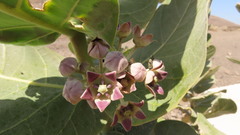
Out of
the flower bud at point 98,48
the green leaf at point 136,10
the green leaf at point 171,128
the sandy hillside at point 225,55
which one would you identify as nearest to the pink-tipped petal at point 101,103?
the flower bud at point 98,48

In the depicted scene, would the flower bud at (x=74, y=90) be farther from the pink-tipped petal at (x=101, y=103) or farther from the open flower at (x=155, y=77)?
the open flower at (x=155, y=77)

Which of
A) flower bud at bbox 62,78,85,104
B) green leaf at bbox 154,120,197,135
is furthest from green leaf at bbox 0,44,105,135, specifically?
green leaf at bbox 154,120,197,135

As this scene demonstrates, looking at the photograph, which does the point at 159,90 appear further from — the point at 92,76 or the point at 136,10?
the point at 136,10

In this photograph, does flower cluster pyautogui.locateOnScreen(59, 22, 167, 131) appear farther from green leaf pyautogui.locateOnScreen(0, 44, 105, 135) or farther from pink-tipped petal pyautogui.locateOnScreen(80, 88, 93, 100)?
green leaf pyautogui.locateOnScreen(0, 44, 105, 135)

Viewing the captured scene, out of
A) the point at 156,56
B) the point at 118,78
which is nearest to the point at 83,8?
the point at 118,78

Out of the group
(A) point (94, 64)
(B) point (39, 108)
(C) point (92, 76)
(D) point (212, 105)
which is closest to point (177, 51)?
(A) point (94, 64)

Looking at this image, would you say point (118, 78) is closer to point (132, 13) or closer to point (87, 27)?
point (87, 27)
